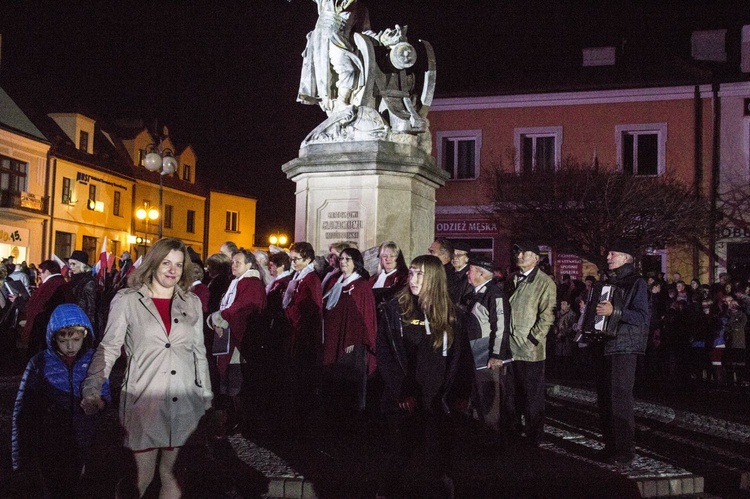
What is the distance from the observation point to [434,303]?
5.30 metres

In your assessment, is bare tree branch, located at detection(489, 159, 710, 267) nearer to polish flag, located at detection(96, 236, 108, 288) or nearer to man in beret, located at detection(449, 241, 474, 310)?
polish flag, located at detection(96, 236, 108, 288)

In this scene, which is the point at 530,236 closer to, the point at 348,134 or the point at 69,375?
the point at 348,134

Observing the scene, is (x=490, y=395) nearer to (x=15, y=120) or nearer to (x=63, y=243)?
(x=15, y=120)

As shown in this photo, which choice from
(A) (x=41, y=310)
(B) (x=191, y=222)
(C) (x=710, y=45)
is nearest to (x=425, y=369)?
(A) (x=41, y=310)

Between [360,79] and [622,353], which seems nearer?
[622,353]

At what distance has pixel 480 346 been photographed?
727 centimetres

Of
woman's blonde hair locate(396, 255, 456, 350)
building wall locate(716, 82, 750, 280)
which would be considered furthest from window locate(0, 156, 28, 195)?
Answer: woman's blonde hair locate(396, 255, 456, 350)

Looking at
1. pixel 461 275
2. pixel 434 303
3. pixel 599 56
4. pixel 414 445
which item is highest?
pixel 599 56

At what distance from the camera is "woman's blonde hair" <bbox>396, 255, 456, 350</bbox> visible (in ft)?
17.3

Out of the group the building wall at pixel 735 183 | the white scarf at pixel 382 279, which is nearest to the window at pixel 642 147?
the building wall at pixel 735 183

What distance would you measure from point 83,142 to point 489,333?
41.6 m

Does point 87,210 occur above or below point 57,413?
above

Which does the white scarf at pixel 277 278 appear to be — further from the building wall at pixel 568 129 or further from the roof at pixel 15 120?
the roof at pixel 15 120

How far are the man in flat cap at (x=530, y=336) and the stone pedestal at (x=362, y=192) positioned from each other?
2325mm
